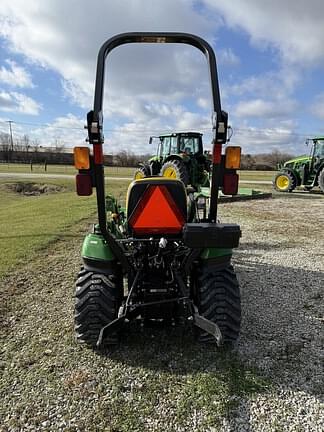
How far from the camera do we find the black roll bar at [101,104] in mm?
2367

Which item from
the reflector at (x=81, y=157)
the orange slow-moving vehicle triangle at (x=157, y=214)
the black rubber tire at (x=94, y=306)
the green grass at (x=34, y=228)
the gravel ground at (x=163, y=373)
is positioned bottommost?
Answer: the green grass at (x=34, y=228)

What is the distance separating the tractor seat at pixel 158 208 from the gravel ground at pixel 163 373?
951 millimetres

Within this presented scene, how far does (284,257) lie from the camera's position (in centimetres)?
574

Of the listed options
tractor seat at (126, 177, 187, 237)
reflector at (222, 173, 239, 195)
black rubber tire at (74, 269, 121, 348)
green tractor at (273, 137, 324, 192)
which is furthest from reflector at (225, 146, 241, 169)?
green tractor at (273, 137, 324, 192)

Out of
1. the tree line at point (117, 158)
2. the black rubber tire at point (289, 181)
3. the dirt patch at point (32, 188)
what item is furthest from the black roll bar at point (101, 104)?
the tree line at point (117, 158)

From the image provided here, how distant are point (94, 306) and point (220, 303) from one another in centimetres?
99

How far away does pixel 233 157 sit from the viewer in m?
2.46

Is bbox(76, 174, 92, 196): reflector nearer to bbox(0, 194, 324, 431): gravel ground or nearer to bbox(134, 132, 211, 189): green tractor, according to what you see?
bbox(0, 194, 324, 431): gravel ground

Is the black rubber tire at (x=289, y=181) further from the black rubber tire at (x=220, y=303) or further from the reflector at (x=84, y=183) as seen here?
the reflector at (x=84, y=183)

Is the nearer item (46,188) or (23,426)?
(23,426)

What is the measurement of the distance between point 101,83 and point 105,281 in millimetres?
1519

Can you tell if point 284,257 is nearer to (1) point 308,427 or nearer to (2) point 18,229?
(1) point 308,427

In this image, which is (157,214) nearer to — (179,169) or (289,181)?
(179,169)

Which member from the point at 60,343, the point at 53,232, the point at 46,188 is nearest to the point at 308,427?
the point at 60,343
